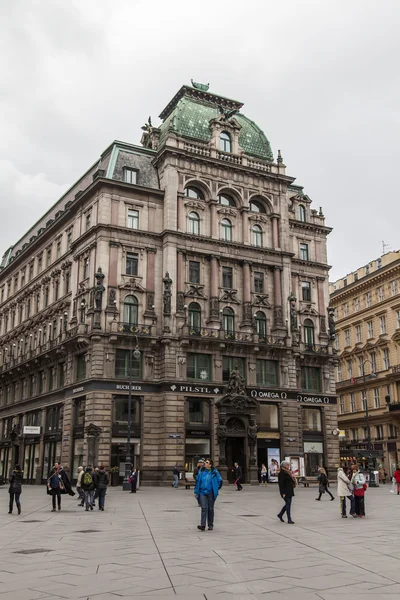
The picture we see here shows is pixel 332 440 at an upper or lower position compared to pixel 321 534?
upper

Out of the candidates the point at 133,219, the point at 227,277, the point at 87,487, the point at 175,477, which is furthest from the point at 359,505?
the point at 133,219

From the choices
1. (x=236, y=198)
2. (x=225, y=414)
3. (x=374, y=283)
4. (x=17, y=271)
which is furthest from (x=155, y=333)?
(x=374, y=283)

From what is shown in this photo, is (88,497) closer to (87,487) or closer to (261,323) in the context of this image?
(87,487)

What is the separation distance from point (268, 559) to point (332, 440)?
156ft

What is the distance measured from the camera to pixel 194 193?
57.4m

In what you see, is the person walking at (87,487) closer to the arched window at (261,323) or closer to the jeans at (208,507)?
the jeans at (208,507)

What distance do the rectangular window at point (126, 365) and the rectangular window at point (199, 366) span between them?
13.7 feet

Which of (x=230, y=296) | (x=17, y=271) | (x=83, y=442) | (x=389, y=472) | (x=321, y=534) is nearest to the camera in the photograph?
(x=321, y=534)

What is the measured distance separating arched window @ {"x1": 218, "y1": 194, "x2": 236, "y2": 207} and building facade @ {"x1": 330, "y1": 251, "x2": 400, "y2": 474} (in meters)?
22.3

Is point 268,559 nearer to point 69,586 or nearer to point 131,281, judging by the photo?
point 69,586

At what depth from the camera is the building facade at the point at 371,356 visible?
69812 millimetres

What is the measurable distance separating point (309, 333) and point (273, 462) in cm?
1430

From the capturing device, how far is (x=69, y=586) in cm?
1004

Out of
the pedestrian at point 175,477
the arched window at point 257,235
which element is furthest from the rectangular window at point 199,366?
the arched window at point 257,235
